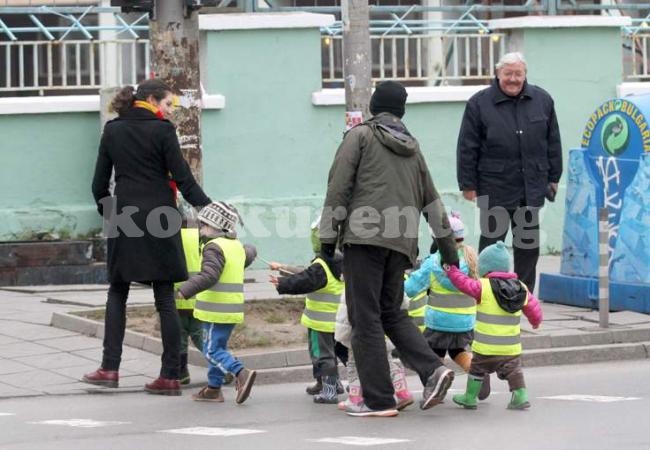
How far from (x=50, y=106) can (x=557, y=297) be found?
17.7 feet

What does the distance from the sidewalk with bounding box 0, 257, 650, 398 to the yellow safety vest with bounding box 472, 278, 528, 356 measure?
190cm

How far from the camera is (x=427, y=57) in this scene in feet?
58.0

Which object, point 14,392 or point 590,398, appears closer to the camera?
point 590,398

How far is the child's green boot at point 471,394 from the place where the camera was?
31.0ft

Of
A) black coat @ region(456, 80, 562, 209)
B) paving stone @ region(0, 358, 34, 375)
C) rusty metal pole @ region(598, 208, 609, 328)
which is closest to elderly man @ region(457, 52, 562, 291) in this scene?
black coat @ region(456, 80, 562, 209)

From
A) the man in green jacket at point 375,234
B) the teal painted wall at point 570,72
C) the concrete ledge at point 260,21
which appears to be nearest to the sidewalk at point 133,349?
the man in green jacket at point 375,234

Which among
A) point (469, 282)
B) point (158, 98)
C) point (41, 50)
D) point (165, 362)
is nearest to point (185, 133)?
point (158, 98)

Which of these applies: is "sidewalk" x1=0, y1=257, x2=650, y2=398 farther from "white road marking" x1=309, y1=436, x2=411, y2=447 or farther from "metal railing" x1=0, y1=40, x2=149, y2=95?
"metal railing" x1=0, y1=40, x2=149, y2=95

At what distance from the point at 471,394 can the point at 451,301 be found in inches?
29.1

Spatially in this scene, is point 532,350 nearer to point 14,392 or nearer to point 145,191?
point 145,191

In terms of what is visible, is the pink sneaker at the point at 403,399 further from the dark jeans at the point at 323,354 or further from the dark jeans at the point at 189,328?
the dark jeans at the point at 189,328

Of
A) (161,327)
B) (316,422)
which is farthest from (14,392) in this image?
(316,422)

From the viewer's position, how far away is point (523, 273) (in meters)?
12.9

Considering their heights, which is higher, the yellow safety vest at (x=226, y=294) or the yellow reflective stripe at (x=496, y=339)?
the yellow safety vest at (x=226, y=294)
